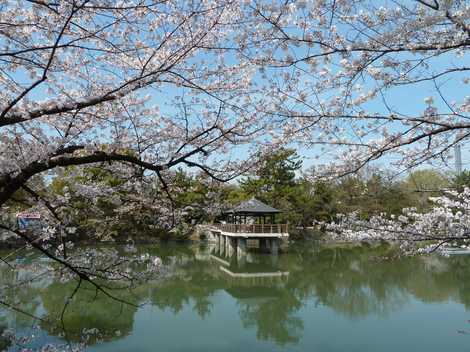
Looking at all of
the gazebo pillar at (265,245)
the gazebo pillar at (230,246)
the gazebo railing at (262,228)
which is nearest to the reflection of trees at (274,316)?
the gazebo railing at (262,228)

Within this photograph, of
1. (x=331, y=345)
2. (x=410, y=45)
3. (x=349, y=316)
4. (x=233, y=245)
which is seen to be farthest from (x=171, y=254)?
(x=410, y=45)

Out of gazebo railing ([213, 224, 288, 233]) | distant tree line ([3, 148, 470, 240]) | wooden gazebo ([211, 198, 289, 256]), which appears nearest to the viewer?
distant tree line ([3, 148, 470, 240])

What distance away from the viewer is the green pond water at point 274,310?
503cm

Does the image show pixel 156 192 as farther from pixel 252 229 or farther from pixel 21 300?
pixel 252 229

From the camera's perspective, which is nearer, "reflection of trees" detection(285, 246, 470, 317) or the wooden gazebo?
"reflection of trees" detection(285, 246, 470, 317)

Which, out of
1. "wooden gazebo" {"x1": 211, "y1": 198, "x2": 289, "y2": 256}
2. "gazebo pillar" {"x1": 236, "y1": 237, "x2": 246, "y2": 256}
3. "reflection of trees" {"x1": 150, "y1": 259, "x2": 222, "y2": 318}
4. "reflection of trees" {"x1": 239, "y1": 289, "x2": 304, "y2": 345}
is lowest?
"reflection of trees" {"x1": 239, "y1": 289, "x2": 304, "y2": 345}

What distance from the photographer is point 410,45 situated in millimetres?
1678

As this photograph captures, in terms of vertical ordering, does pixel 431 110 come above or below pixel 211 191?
above

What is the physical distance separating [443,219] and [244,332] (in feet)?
13.9

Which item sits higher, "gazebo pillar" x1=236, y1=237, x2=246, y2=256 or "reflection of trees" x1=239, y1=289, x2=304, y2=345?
"gazebo pillar" x1=236, y1=237, x2=246, y2=256

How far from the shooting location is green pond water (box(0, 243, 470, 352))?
5027 mm

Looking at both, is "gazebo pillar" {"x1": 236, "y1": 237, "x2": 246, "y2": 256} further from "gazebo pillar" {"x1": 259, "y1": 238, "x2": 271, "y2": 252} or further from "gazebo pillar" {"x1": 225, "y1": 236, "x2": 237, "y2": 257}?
"gazebo pillar" {"x1": 259, "y1": 238, "x2": 271, "y2": 252}

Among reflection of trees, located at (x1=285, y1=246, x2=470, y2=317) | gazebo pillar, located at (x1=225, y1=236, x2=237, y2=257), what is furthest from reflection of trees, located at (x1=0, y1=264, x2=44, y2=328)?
gazebo pillar, located at (x1=225, y1=236, x2=237, y2=257)

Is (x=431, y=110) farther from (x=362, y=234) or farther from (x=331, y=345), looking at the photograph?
(x=331, y=345)
